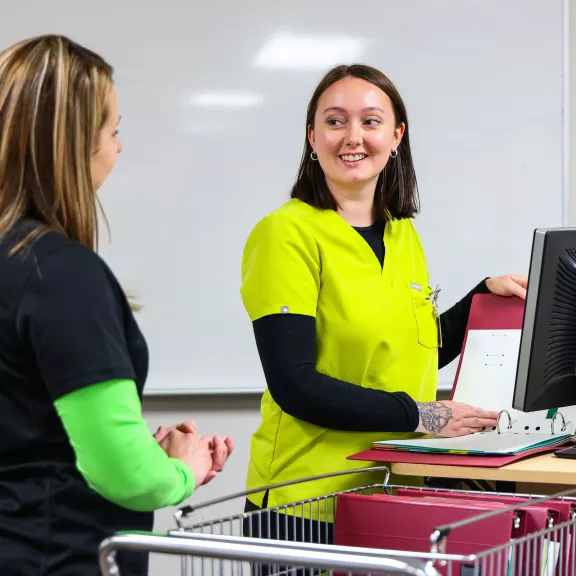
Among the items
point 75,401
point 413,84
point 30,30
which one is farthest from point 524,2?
point 75,401

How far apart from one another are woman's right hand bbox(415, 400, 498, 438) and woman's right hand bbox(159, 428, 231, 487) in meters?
0.57

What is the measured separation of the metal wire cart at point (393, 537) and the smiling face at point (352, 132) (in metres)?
0.63

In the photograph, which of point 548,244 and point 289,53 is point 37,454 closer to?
point 548,244

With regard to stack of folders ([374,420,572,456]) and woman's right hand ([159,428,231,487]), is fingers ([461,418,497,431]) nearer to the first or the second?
stack of folders ([374,420,572,456])

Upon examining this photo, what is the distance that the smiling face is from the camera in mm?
1889

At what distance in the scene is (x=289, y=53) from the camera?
10.2 feet

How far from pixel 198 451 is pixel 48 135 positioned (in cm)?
43

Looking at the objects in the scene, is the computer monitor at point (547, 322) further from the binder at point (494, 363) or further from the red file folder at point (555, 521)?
the red file folder at point (555, 521)

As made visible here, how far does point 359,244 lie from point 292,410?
36 centimetres

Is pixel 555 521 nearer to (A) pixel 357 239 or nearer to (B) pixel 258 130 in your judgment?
(A) pixel 357 239

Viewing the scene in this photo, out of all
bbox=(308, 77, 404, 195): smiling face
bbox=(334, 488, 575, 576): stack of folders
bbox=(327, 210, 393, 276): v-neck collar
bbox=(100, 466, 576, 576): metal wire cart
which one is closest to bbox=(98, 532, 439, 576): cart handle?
bbox=(100, 466, 576, 576): metal wire cart

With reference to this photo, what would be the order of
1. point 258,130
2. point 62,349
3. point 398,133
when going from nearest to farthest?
point 62,349 < point 398,133 < point 258,130

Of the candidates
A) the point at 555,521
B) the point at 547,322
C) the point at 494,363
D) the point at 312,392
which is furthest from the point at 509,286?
the point at 555,521

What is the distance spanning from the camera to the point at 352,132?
188 centimetres
